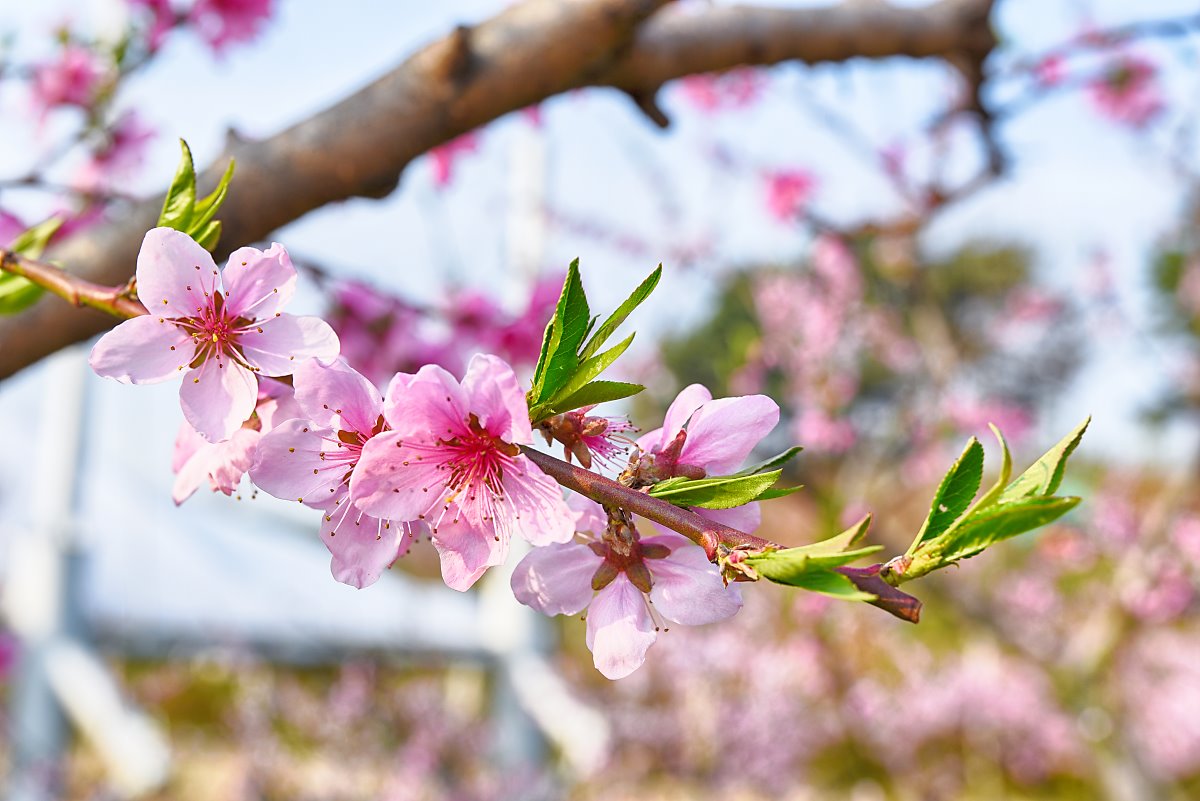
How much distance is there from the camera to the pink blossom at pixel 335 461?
0.39 meters

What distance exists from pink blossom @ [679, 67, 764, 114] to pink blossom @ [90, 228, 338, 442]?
249cm

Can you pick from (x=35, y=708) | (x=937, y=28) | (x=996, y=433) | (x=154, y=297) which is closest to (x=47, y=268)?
(x=154, y=297)

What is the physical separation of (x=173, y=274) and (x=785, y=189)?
3.48 m

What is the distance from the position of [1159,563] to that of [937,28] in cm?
228

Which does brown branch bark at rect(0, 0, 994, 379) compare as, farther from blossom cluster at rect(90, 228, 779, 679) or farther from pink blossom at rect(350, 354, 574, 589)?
pink blossom at rect(350, 354, 574, 589)

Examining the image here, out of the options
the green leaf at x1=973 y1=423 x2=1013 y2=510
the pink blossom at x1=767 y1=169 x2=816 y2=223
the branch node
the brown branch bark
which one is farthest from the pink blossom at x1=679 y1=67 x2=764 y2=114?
the green leaf at x1=973 y1=423 x2=1013 y2=510

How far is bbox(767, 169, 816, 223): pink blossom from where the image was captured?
3652 mm

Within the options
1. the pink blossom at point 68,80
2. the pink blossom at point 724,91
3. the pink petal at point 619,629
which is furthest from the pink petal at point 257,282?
the pink blossom at point 724,91

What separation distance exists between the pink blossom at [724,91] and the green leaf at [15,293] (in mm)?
2446

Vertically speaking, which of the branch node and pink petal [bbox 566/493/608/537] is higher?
pink petal [bbox 566/493/608/537]

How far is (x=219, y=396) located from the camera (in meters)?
0.43

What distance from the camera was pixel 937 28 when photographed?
111 centimetres

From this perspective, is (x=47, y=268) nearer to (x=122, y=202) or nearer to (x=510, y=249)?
(x=122, y=202)

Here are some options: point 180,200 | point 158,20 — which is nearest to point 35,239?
point 180,200
